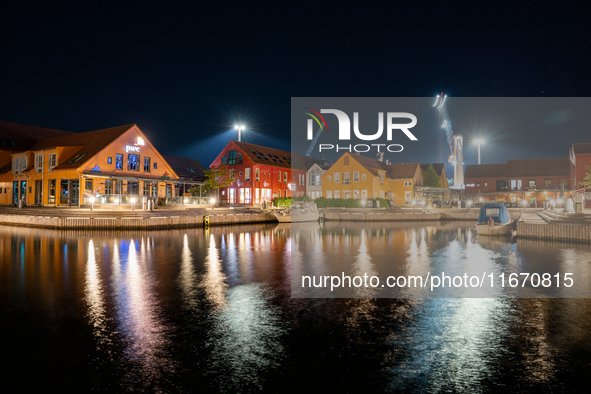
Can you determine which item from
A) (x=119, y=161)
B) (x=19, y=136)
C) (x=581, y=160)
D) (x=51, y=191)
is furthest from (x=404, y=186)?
(x=19, y=136)

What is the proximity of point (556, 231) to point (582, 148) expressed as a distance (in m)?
36.8

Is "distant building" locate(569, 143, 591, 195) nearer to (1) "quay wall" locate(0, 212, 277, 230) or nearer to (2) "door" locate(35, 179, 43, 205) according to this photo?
(1) "quay wall" locate(0, 212, 277, 230)

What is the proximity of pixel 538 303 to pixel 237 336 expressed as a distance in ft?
25.5

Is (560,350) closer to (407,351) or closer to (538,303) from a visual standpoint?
(407,351)

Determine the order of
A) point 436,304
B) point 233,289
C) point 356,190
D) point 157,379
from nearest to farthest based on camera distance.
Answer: point 157,379 < point 436,304 < point 233,289 < point 356,190

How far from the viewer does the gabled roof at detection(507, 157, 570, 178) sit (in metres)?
76.0

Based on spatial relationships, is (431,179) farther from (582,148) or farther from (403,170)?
(582,148)

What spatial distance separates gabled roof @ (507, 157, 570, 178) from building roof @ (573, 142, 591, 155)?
20.7 metres

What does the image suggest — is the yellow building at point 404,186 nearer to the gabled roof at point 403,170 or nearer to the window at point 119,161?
the gabled roof at point 403,170

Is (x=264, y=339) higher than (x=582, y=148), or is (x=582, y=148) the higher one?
(x=582, y=148)

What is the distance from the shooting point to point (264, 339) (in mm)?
7500

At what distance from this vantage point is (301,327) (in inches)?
327

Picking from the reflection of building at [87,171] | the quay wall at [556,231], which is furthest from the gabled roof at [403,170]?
the quay wall at [556,231]

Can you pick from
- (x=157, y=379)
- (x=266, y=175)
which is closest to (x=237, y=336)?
(x=157, y=379)
